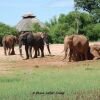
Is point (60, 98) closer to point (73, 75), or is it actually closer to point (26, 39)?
point (73, 75)

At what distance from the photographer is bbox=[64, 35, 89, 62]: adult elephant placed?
90.0ft

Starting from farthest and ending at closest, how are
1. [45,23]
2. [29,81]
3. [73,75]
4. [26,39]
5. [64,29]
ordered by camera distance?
[45,23] < [64,29] < [26,39] < [73,75] < [29,81]

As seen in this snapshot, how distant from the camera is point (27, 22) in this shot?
282 feet

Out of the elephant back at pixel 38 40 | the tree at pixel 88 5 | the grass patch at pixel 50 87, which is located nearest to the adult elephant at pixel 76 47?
the elephant back at pixel 38 40

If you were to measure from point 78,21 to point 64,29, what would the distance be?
202 centimetres

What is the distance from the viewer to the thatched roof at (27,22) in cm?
8206

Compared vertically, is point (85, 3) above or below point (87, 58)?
above

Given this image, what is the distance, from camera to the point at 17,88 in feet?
47.8

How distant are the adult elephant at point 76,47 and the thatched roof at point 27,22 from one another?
2085 inches

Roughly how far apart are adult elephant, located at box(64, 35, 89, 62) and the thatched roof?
2085 inches

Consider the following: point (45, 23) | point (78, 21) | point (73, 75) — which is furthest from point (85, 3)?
point (45, 23)

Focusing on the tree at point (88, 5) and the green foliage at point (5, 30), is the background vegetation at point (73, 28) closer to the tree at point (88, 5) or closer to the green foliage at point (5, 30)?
the green foliage at point (5, 30)

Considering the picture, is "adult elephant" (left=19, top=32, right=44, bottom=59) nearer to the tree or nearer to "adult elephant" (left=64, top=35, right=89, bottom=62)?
"adult elephant" (left=64, top=35, right=89, bottom=62)

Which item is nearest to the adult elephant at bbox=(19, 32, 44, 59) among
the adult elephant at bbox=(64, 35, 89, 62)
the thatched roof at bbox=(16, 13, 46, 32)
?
the adult elephant at bbox=(64, 35, 89, 62)
